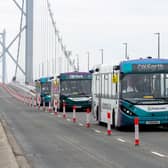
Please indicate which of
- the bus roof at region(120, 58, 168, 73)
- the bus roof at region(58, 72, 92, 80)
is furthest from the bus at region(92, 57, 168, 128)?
the bus roof at region(58, 72, 92, 80)

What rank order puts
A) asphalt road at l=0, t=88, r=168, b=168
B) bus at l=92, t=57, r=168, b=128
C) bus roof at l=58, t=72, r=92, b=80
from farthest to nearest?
bus roof at l=58, t=72, r=92, b=80 → bus at l=92, t=57, r=168, b=128 → asphalt road at l=0, t=88, r=168, b=168

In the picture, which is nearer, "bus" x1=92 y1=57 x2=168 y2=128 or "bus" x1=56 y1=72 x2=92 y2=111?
"bus" x1=92 y1=57 x2=168 y2=128

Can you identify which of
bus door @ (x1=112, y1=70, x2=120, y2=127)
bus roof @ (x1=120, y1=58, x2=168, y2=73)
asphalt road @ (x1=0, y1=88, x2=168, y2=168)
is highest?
bus roof @ (x1=120, y1=58, x2=168, y2=73)

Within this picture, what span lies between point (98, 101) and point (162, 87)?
4.57m

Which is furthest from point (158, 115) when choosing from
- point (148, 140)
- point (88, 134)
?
point (148, 140)

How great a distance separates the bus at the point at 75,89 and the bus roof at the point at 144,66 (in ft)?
63.4

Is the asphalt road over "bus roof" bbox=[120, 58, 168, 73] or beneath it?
beneath

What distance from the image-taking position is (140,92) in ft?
80.4

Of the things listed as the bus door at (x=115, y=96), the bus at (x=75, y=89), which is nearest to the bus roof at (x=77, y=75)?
the bus at (x=75, y=89)

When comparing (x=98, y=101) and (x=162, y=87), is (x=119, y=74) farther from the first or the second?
(x=98, y=101)

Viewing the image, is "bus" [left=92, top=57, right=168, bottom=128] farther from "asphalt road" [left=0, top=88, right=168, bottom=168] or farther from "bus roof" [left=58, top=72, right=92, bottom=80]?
"bus roof" [left=58, top=72, right=92, bottom=80]

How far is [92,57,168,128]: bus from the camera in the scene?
24328 millimetres

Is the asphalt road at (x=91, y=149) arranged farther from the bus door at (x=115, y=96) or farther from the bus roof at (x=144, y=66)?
the bus roof at (x=144, y=66)

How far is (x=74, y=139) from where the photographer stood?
68.0 ft
